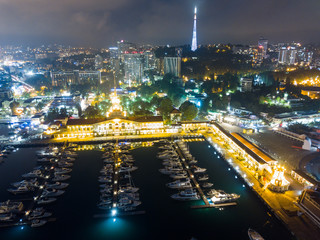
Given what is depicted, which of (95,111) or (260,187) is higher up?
(95,111)

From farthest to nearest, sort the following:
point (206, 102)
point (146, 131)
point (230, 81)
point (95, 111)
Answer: point (230, 81) → point (206, 102) → point (95, 111) → point (146, 131)

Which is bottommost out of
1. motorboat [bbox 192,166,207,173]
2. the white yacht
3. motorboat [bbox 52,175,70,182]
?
the white yacht

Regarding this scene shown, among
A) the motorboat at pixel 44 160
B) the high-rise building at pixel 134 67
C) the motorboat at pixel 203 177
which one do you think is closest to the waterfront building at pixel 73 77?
the high-rise building at pixel 134 67

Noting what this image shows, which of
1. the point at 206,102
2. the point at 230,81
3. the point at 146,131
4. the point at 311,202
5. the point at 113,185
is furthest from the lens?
the point at 230,81

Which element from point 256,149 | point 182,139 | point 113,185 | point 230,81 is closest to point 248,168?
point 256,149

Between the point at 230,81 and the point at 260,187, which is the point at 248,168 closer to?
the point at 260,187

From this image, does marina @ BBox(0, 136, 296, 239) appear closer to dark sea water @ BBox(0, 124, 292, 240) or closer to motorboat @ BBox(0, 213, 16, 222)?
dark sea water @ BBox(0, 124, 292, 240)

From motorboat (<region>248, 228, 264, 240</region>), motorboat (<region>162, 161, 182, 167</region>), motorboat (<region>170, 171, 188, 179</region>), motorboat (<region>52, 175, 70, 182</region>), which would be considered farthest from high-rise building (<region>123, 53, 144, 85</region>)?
motorboat (<region>248, 228, 264, 240</region>)
